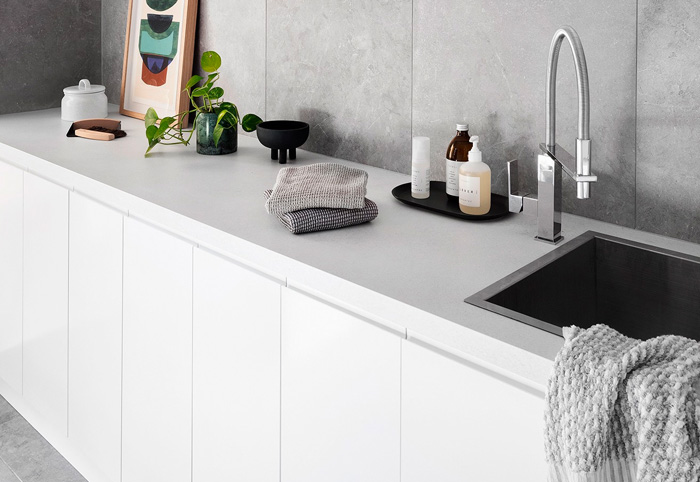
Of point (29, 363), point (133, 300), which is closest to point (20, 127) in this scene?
point (29, 363)

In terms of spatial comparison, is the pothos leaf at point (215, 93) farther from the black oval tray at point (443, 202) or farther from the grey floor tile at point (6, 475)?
the grey floor tile at point (6, 475)

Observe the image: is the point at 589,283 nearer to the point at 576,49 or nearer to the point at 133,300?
the point at 576,49

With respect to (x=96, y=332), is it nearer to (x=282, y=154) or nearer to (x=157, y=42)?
(x=282, y=154)

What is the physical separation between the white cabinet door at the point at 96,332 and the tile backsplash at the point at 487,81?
0.64 metres

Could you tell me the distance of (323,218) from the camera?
1.56 meters

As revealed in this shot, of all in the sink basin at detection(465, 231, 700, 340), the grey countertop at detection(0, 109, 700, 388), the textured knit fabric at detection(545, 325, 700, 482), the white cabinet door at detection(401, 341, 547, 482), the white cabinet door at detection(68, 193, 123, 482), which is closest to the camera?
the textured knit fabric at detection(545, 325, 700, 482)

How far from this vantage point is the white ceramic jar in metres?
2.62

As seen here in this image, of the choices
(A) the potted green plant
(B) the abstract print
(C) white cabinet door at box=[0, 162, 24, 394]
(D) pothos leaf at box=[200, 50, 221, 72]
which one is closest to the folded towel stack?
(A) the potted green plant

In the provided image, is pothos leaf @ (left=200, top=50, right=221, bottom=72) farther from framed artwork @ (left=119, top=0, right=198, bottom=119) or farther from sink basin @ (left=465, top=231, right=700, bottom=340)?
sink basin @ (left=465, top=231, right=700, bottom=340)

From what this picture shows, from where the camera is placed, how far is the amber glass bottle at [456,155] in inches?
67.6

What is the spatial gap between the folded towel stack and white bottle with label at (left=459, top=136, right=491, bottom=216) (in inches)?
7.6

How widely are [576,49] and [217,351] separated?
3.05 ft

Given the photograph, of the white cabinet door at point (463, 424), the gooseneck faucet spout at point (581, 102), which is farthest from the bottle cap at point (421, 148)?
Result: the white cabinet door at point (463, 424)

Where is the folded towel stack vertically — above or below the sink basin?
above
